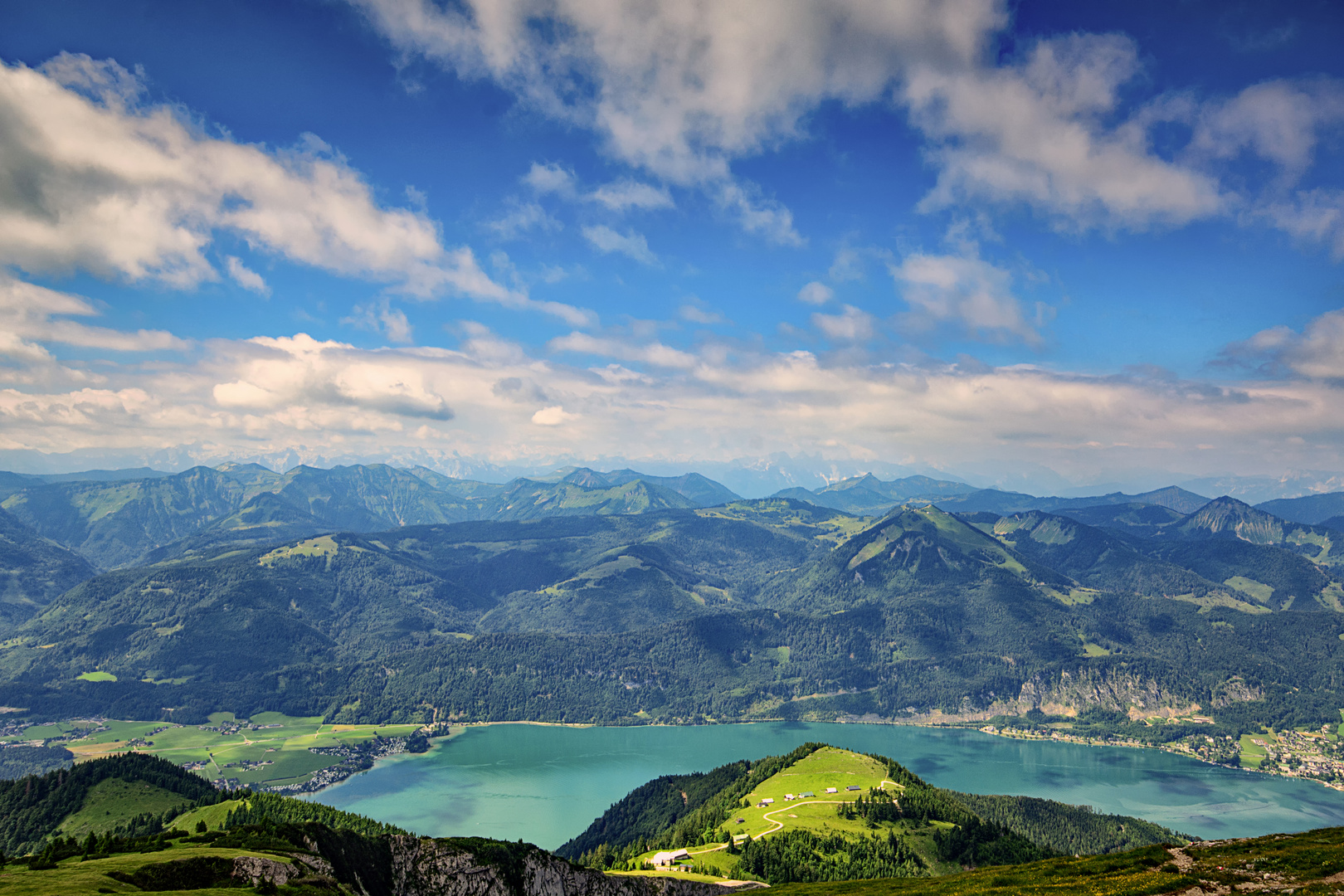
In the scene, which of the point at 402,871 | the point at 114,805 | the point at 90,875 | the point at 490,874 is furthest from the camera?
the point at 114,805

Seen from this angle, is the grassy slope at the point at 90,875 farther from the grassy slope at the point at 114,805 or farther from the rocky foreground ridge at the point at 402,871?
the grassy slope at the point at 114,805

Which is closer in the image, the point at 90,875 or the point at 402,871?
the point at 90,875

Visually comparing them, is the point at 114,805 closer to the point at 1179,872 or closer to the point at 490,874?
the point at 490,874

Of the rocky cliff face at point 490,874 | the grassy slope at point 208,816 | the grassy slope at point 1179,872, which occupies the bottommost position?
the grassy slope at point 208,816

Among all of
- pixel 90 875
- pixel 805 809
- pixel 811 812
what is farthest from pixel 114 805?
pixel 811 812

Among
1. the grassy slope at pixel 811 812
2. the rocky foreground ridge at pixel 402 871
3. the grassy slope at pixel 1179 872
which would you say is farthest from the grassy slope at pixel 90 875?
the grassy slope at pixel 811 812

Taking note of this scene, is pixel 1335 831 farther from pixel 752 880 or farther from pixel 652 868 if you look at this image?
pixel 652 868

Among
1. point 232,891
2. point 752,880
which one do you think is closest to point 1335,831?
point 752,880

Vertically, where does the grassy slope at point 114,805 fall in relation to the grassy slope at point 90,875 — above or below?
below

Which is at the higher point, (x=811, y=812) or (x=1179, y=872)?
(x=1179, y=872)
